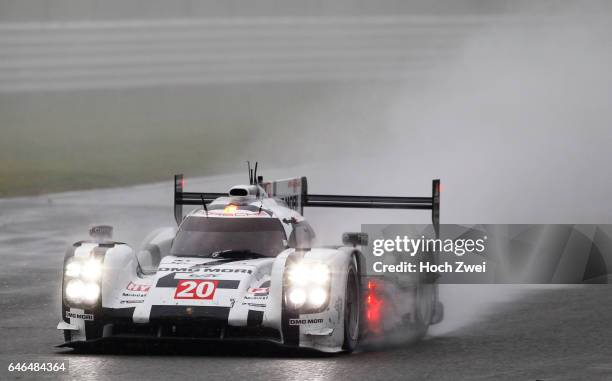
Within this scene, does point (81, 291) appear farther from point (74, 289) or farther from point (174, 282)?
point (174, 282)

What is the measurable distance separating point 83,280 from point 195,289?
38.2 inches

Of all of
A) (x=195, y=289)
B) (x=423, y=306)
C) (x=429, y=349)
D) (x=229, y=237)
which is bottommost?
(x=429, y=349)

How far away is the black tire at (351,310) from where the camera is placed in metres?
10.0

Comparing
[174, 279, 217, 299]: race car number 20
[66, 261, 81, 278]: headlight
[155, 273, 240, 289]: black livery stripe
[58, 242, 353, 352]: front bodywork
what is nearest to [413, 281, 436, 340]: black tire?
[58, 242, 353, 352]: front bodywork

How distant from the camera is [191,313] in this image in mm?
9570

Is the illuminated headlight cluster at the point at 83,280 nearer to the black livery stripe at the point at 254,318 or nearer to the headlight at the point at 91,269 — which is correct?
the headlight at the point at 91,269

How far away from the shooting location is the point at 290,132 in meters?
39.9

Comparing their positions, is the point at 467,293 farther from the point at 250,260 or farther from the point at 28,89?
the point at 28,89

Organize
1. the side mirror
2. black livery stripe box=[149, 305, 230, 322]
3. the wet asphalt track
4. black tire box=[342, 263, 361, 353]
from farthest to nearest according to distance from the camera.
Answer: the side mirror → black tire box=[342, 263, 361, 353] → black livery stripe box=[149, 305, 230, 322] → the wet asphalt track

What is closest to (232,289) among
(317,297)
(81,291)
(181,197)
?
(317,297)

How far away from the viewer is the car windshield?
35.7 ft

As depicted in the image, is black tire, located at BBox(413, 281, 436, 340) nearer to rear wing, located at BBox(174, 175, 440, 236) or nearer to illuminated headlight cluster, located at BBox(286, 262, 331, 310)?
rear wing, located at BBox(174, 175, 440, 236)

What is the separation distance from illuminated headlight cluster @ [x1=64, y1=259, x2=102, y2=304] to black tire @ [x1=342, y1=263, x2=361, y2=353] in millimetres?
1979

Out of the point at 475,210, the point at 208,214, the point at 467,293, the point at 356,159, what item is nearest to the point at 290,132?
the point at 356,159
